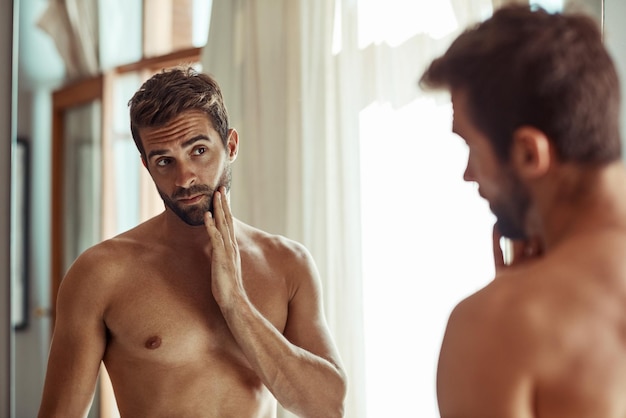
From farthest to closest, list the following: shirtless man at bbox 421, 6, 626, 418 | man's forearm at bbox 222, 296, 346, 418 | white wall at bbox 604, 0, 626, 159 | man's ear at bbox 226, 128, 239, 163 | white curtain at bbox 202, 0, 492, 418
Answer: white curtain at bbox 202, 0, 492, 418 < white wall at bbox 604, 0, 626, 159 < man's ear at bbox 226, 128, 239, 163 < man's forearm at bbox 222, 296, 346, 418 < shirtless man at bbox 421, 6, 626, 418

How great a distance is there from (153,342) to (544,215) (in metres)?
0.77

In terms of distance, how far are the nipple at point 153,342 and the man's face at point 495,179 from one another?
711 millimetres

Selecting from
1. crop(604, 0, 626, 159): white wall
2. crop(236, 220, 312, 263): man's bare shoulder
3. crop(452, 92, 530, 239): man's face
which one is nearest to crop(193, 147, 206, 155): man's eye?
crop(236, 220, 312, 263): man's bare shoulder

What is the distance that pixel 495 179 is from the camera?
70cm

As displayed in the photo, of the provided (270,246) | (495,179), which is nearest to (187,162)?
(270,246)

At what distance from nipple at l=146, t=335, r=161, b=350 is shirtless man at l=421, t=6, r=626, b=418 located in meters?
0.69

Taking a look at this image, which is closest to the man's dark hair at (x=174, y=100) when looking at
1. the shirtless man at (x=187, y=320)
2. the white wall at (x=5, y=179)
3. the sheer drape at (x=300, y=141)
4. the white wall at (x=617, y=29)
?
the shirtless man at (x=187, y=320)

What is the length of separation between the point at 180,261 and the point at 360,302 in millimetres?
423

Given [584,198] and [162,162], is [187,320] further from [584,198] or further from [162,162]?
[584,198]

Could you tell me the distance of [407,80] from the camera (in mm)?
1521

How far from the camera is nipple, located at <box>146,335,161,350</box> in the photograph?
1.24 meters

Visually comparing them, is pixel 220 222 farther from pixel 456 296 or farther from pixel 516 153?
Result: pixel 516 153

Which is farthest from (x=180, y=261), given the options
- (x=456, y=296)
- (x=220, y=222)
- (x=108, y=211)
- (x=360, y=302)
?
(x=108, y=211)

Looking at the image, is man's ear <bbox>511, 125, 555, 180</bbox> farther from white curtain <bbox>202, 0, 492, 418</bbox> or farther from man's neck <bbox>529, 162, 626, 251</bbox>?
white curtain <bbox>202, 0, 492, 418</bbox>
